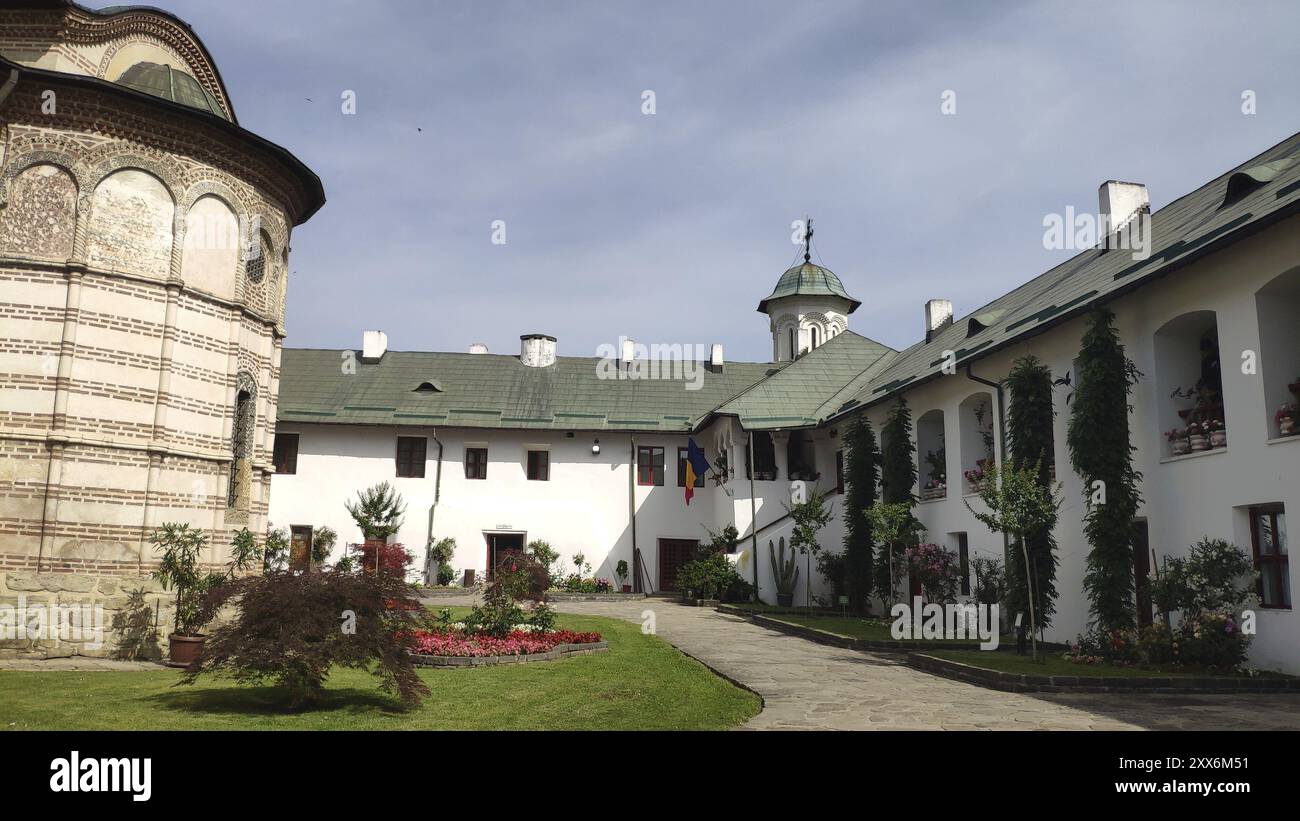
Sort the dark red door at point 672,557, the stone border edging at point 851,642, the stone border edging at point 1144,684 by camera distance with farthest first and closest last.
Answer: the dark red door at point 672,557, the stone border edging at point 851,642, the stone border edging at point 1144,684

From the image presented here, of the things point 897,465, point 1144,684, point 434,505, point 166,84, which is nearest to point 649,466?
point 434,505

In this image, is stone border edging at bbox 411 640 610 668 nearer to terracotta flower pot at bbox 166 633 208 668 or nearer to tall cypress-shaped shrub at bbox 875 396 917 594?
terracotta flower pot at bbox 166 633 208 668

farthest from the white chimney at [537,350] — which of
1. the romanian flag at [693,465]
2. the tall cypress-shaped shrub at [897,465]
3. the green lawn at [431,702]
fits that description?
the green lawn at [431,702]

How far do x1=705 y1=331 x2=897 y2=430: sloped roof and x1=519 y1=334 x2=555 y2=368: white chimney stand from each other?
32.2 feet

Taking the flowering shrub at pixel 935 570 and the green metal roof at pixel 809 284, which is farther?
the green metal roof at pixel 809 284

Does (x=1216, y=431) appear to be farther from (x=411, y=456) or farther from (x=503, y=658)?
(x=411, y=456)

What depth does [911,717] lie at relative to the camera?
9.20m

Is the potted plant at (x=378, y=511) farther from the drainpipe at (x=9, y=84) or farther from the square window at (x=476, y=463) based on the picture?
the drainpipe at (x=9, y=84)

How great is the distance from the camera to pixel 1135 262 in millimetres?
15609

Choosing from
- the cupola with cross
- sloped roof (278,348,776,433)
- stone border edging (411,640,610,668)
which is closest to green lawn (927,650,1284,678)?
stone border edging (411,640,610,668)

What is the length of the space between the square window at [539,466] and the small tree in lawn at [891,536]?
14031 mm

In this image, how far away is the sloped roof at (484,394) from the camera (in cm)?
3309

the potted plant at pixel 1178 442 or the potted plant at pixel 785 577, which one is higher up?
the potted plant at pixel 1178 442
